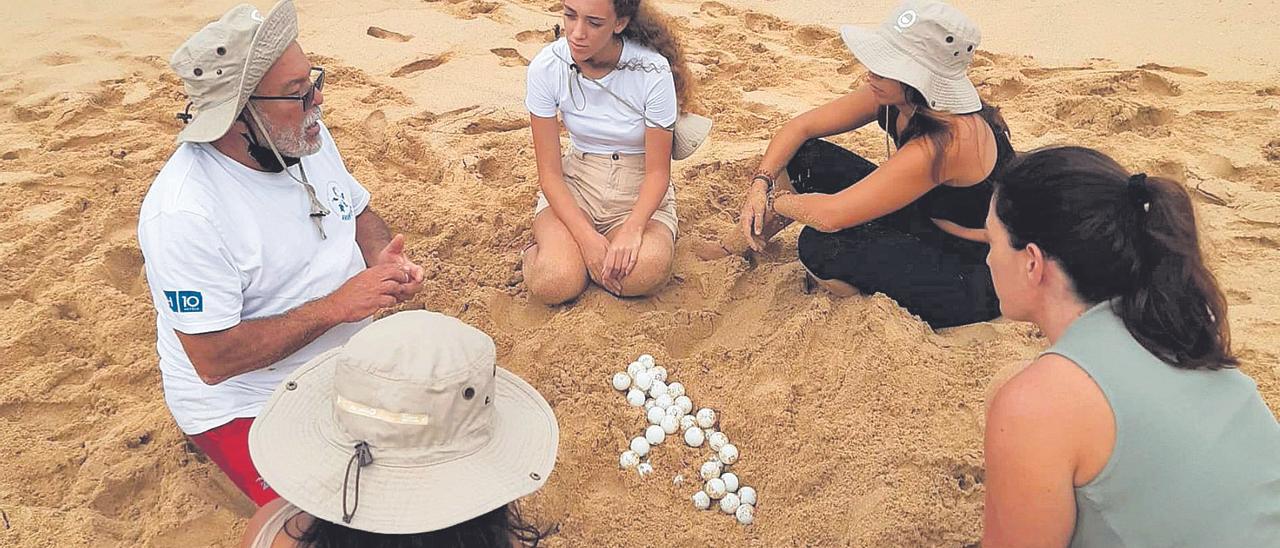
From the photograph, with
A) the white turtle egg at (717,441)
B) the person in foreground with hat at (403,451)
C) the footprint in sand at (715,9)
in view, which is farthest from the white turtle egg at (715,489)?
the footprint in sand at (715,9)

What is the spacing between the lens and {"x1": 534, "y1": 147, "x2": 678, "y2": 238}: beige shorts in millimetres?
3203

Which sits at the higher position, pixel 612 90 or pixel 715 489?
pixel 612 90

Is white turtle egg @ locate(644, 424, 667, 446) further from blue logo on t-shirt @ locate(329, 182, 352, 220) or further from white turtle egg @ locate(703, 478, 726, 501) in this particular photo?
blue logo on t-shirt @ locate(329, 182, 352, 220)

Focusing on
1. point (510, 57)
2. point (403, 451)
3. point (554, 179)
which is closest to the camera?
point (403, 451)

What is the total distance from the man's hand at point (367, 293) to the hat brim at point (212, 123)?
473mm

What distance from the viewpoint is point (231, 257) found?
6.68ft

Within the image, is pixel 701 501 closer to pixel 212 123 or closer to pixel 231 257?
pixel 231 257

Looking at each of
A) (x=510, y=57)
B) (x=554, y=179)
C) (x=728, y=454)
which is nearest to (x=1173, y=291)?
(x=728, y=454)

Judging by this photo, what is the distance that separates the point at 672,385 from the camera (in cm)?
265

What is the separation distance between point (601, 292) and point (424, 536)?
1795 millimetres

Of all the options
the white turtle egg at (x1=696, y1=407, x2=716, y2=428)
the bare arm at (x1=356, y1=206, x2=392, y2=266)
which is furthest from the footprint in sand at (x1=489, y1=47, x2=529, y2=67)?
the white turtle egg at (x1=696, y1=407, x2=716, y2=428)

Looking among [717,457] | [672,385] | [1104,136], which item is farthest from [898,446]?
[1104,136]

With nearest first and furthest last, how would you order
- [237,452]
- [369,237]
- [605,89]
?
[237,452], [369,237], [605,89]

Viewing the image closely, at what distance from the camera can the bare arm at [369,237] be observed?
2.61 meters
